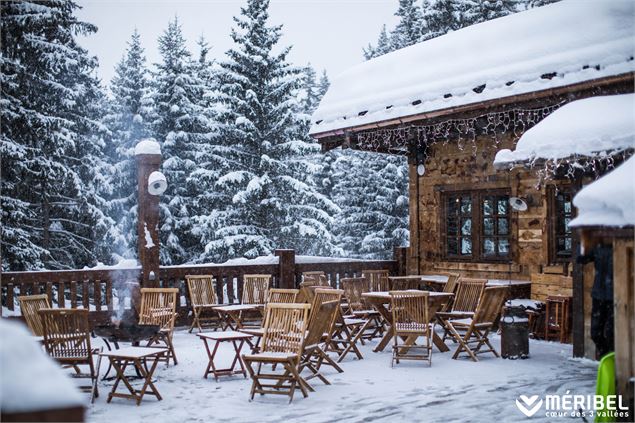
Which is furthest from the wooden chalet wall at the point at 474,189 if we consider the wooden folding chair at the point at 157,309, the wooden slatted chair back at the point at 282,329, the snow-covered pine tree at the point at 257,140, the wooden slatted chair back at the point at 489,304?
the snow-covered pine tree at the point at 257,140

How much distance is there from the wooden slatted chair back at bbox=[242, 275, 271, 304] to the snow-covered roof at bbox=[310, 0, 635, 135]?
324cm

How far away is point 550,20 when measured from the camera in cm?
1072

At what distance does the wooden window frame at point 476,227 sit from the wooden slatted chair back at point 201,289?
14.4 feet

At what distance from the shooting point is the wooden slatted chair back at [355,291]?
10.7 meters

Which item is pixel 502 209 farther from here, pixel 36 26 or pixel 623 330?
pixel 36 26

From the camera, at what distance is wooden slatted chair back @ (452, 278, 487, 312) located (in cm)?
1030

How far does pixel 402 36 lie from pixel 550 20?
16.4 meters

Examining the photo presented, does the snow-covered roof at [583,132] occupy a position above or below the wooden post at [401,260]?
above

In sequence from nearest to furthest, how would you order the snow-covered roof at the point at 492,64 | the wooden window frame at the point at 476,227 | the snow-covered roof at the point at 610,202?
the snow-covered roof at the point at 610,202 < the snow-covered roof at the point at 492,64 < the wooden window frame at the point at 476,227

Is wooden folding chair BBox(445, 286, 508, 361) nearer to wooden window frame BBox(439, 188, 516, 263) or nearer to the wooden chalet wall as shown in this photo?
the wooden chalet wall

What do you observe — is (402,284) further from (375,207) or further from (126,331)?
(375,207)

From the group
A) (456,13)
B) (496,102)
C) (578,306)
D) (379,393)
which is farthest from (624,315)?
(456,13)

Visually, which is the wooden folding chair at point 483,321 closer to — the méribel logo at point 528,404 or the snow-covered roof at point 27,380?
the méribel logo at point 528,404

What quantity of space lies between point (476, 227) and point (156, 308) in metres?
5.87
